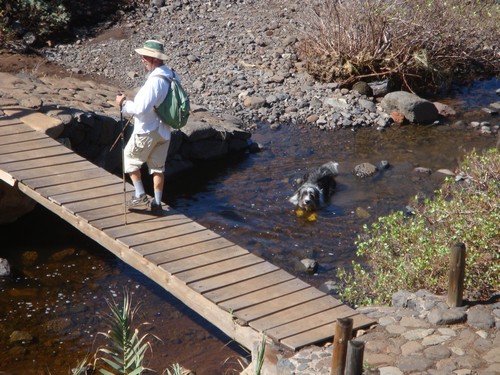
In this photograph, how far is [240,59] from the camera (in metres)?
16.3

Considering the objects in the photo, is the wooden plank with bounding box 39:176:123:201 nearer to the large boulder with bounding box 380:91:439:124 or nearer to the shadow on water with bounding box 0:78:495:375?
the shadow on water with bounding box 0:78:495:375

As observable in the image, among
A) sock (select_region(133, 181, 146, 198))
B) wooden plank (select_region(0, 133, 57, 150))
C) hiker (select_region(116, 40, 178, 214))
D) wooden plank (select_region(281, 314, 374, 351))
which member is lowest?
wooden plank (select_region(281, 314, 374, 351))

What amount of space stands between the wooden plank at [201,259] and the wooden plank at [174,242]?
0.24m

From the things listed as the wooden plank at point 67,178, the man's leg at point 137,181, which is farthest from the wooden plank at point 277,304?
the wooden plank at point 67,178

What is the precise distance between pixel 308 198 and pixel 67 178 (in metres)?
3.44

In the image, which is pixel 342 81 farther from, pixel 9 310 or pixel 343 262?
pixel 9 310

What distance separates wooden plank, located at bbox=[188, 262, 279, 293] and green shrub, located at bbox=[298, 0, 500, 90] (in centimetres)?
841

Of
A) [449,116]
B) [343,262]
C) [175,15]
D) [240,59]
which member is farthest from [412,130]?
[175,15]

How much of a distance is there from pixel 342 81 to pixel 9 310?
872 centimetres

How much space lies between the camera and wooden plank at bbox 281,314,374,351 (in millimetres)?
6371

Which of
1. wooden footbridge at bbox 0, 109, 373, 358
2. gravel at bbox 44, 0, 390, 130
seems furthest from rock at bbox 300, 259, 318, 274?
gravel at bbox 44, 0, 390, 130

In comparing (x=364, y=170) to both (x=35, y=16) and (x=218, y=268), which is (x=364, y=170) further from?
(x=35, y=16)

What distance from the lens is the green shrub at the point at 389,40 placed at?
1504cm

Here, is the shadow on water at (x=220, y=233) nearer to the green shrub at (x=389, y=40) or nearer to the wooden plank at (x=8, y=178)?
the wooden plank at (x=8, y=178)
